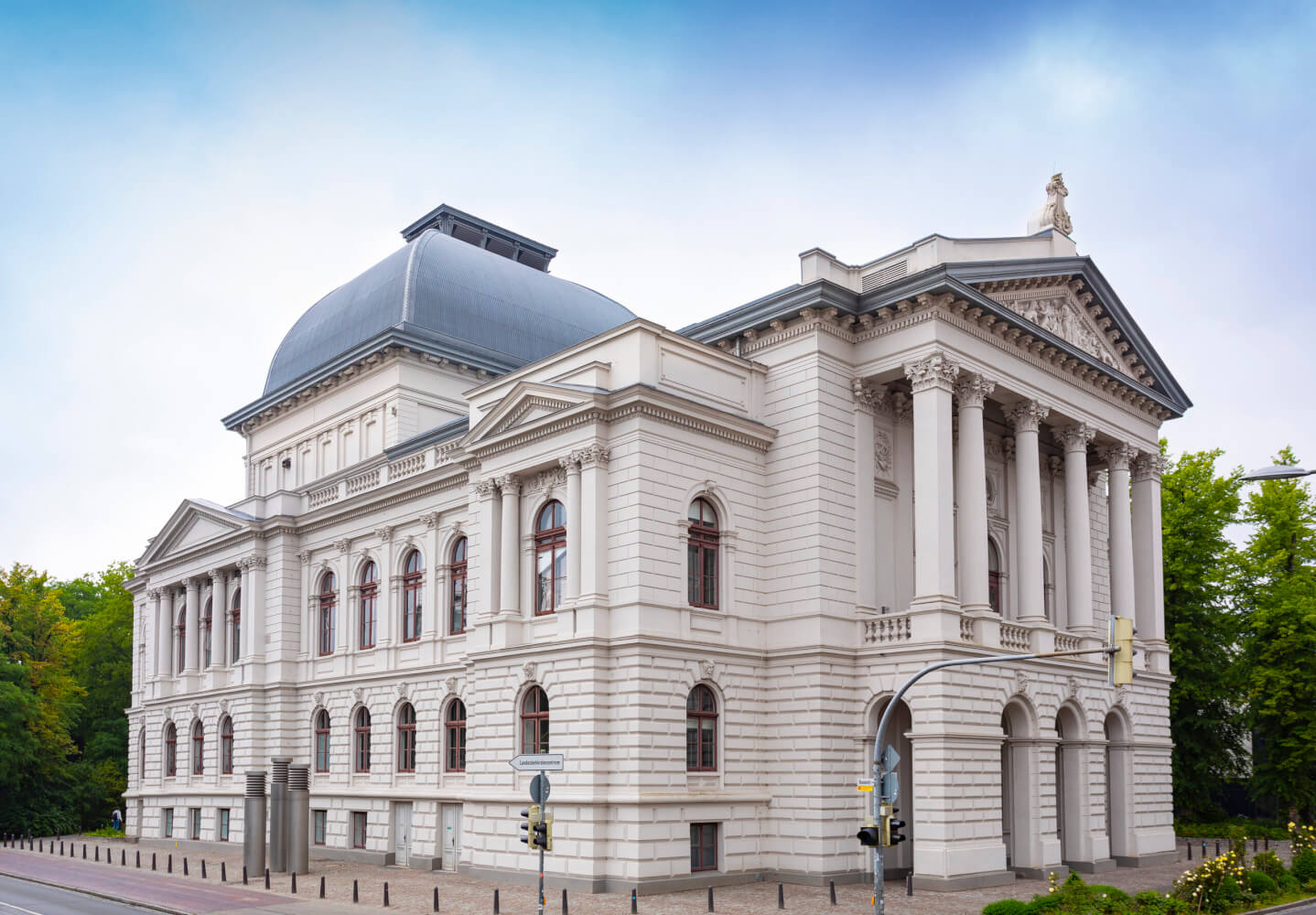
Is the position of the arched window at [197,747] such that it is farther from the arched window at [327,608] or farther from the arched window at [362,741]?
the arched window at [362,741]

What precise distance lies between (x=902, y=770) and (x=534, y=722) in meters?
10.7

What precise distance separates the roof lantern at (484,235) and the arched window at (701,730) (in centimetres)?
3247

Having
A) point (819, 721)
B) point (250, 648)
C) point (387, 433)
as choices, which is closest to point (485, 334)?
point (387, 433)

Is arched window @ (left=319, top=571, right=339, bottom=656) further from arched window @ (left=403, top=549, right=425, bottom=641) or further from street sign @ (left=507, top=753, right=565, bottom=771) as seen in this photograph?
street sign @ (left=507, top=753, right=565, bottom=771)

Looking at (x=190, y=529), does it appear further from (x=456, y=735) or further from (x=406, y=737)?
(x=456, y=735)

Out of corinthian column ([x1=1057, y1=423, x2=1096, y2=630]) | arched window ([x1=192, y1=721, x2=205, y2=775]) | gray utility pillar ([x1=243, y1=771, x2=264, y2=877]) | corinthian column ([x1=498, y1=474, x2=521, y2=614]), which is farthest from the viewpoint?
arched window ([x1=192, y1=721, x2=205, y2=775])

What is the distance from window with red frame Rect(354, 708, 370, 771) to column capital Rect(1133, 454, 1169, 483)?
28.0 meters

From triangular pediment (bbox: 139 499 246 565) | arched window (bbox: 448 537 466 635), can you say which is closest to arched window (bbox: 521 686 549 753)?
arched window (bbox: 448 537 466 635)

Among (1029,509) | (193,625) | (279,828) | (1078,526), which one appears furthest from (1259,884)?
(193,625)

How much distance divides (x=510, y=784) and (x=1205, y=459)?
1438 inches

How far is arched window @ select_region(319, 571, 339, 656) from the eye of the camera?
46.8 m

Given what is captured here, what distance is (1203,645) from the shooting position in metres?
52.9

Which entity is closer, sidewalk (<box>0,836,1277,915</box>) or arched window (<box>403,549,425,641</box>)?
sidewalk (<box>0,836,1277,915</box>)

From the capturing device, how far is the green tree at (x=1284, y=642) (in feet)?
159
